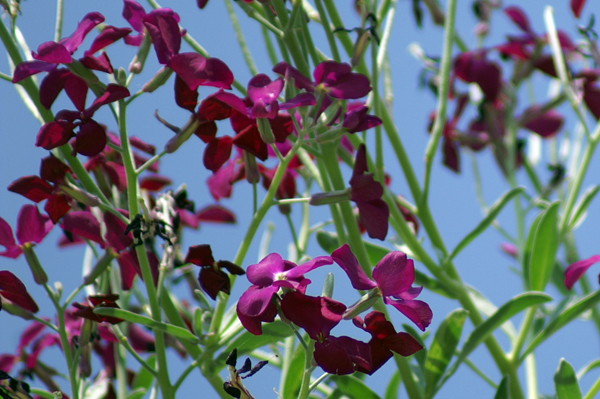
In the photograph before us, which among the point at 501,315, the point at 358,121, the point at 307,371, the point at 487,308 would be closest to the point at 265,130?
the point at 358,121

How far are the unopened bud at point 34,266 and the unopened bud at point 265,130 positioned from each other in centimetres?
21

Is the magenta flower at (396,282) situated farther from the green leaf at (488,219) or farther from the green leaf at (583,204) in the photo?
the green leaf at (583,204)

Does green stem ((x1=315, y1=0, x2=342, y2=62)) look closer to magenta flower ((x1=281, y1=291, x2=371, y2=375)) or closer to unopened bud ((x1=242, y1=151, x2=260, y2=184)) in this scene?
unopened bud ((x1=242, y1=151, x2=260, y2=184))

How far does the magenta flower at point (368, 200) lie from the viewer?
47cm

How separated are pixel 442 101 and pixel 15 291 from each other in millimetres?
436

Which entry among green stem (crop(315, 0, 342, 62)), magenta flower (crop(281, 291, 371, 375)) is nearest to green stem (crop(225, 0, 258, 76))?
green stem (crop(315, 0, 342, 62))

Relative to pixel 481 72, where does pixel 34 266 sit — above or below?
below

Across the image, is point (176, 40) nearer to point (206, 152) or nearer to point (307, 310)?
point (206, 152)

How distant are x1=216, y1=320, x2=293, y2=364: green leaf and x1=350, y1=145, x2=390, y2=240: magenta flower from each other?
0.10 m

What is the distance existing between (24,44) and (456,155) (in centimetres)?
62

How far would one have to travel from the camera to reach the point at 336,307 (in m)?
0.38

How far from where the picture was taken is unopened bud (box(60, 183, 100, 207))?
464 millimetres

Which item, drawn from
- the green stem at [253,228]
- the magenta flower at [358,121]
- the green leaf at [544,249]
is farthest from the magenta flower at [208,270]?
the green leaf at [544,249]

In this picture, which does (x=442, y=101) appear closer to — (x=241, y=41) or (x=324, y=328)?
(x=241, y=41)
